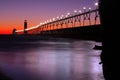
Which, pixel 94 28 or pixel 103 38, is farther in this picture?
pixel 94 28

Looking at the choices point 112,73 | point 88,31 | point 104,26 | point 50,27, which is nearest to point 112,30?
point 104,26

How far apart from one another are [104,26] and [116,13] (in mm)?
294

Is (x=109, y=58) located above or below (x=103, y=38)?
below

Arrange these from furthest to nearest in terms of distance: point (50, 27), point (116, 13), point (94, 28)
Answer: point (50, 27), point (94, 28), point (116, 13)

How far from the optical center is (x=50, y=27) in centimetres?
18312

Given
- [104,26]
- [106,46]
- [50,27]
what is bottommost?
[106,46]

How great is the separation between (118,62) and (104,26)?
55 cm

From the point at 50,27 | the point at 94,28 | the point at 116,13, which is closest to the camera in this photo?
the point at 116,13

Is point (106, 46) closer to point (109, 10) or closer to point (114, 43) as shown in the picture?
point (114, 43)

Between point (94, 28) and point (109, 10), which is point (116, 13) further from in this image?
point (94, 28)

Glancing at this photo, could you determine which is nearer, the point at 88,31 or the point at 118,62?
the point at 118,62

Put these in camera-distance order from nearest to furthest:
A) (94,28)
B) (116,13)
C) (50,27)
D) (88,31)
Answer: (116,13) < (94,28) < (88,31) < (50,27)

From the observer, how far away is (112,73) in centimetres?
437

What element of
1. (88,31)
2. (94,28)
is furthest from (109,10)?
(88,31)
